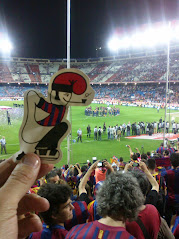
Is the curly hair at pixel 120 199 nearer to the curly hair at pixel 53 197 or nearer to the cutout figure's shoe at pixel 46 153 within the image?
the curly hair at pixel 53 197

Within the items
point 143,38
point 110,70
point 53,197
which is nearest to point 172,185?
point 53,197

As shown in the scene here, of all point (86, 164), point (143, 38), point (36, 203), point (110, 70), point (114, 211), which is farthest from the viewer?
point (110, 70)

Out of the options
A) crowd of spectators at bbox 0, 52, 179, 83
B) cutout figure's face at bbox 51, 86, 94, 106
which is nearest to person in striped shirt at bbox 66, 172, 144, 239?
cutout figure's face at bbox 51, 86, 94, 106

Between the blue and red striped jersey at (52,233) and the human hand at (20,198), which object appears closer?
the human hand at (20,198)

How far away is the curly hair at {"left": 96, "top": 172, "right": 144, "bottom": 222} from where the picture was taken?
1.57 m

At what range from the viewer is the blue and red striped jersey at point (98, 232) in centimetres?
143

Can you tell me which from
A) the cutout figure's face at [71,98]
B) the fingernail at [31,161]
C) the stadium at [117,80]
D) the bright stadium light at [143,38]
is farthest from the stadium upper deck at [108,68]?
the fingernail at [31,161]

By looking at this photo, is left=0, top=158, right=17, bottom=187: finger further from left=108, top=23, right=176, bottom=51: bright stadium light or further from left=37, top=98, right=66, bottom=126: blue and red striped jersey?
left=108, top=23, right=176, bottom=51: bright stadium light

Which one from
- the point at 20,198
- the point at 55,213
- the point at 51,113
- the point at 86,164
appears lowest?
the point at 86,164

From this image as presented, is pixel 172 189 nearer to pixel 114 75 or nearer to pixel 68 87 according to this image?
pixel 68 87

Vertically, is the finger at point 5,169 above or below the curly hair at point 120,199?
above

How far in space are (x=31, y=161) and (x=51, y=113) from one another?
15.0 inches

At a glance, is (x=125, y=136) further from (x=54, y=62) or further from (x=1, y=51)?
(x=54, y=62)

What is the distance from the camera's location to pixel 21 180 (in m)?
1.18
